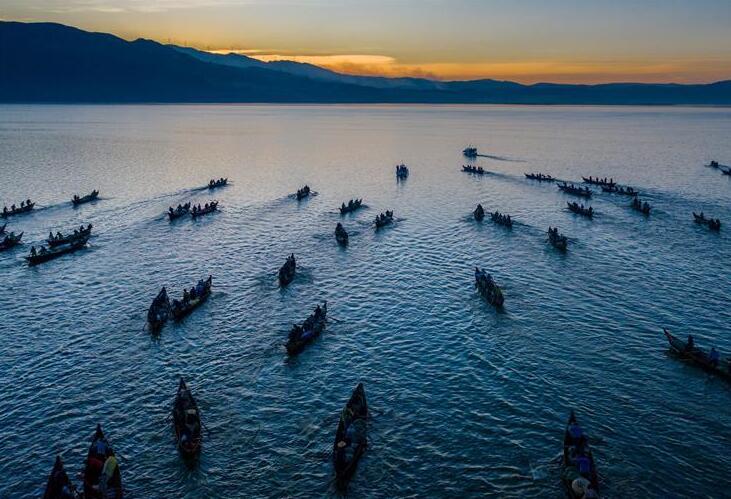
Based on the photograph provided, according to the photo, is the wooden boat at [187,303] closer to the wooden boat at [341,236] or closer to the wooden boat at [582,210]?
the wooden boat at [341,236]

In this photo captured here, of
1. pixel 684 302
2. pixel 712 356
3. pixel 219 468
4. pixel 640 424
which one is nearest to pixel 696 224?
pixel 684 302

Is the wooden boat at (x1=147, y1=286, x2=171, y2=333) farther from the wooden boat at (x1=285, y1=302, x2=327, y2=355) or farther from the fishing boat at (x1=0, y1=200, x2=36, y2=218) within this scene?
the fishing boat at (x1=0, y1=200, x2=36, y2=218)

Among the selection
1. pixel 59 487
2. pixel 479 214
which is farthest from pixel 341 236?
pixel 59 487

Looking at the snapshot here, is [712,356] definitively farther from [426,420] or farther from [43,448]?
[43,448]

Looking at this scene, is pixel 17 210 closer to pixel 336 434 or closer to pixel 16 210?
pixel 16 210

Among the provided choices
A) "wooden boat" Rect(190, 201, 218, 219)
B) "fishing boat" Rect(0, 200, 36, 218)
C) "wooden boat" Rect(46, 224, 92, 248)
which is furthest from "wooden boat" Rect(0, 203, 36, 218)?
"wooden boat" Rect(190, 201, 218, 219)

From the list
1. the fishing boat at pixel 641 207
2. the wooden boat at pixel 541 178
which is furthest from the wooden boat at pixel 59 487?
the wooden boat at pixel 541 178
